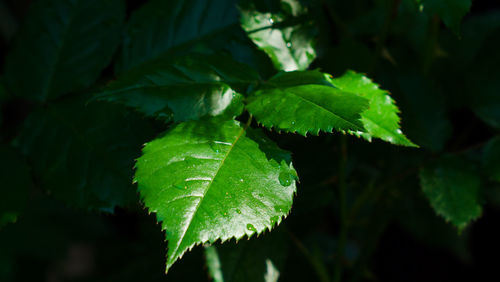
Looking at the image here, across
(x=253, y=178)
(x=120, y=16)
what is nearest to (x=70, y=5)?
(x=120, y=16)

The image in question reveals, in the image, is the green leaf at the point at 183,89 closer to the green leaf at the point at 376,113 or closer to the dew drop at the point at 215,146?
the dew drop at the point at 215,146

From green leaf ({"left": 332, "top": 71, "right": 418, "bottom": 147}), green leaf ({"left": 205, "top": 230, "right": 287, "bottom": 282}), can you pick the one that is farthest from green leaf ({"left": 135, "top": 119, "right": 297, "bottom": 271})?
green leaf ({"left": 205, "top": 230, "right": 287, "bottom": 282})

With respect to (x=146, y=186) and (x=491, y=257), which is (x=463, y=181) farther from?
(x=491, y=257)

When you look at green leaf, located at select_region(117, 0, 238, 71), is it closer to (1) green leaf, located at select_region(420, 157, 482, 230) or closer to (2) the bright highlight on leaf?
(2) the bright highlight on leaf

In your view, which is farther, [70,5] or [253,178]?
[70,5]

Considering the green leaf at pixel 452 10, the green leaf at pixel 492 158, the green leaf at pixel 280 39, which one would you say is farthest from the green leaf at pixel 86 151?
the green leaf at pixel 492 158

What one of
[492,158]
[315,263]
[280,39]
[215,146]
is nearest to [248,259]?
[315,263]
